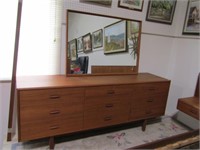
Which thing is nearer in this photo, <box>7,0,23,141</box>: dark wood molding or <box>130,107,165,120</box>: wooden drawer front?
<box>7,0,23,141</box>: dark wood molding

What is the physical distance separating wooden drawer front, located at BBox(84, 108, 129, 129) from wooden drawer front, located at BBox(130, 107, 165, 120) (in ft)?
0.33

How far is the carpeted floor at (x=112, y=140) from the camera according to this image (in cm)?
187

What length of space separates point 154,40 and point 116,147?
154 centimetres

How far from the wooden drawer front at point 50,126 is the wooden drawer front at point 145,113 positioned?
26.4 inches

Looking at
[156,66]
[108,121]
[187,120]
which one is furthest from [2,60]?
→ [187,120]

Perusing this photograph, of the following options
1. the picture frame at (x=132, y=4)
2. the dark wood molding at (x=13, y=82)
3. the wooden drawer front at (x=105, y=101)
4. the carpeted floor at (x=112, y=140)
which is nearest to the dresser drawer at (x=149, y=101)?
the wooden drawer front at (x=105, y=101)

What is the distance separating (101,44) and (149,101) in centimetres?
91

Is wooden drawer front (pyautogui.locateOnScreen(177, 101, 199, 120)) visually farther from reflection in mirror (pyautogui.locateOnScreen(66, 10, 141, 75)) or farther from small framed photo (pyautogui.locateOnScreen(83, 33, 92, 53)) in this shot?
small framed photo (pyautogui.locateOnScreen(83, 33, 92, 53))

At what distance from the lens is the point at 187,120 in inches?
99.7

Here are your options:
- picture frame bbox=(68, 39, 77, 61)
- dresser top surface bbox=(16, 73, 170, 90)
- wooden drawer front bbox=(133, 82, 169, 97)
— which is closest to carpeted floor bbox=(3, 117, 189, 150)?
wooden drawer front bbox=(133, 82, 169, 97)

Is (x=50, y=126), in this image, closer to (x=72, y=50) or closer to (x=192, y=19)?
(x=72, y=50)

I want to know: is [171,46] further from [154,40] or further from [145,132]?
[145,132]

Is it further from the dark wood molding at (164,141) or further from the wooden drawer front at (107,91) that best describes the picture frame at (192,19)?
the dark wood molding at (164,141)

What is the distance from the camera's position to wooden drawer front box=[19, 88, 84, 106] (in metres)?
1.51
